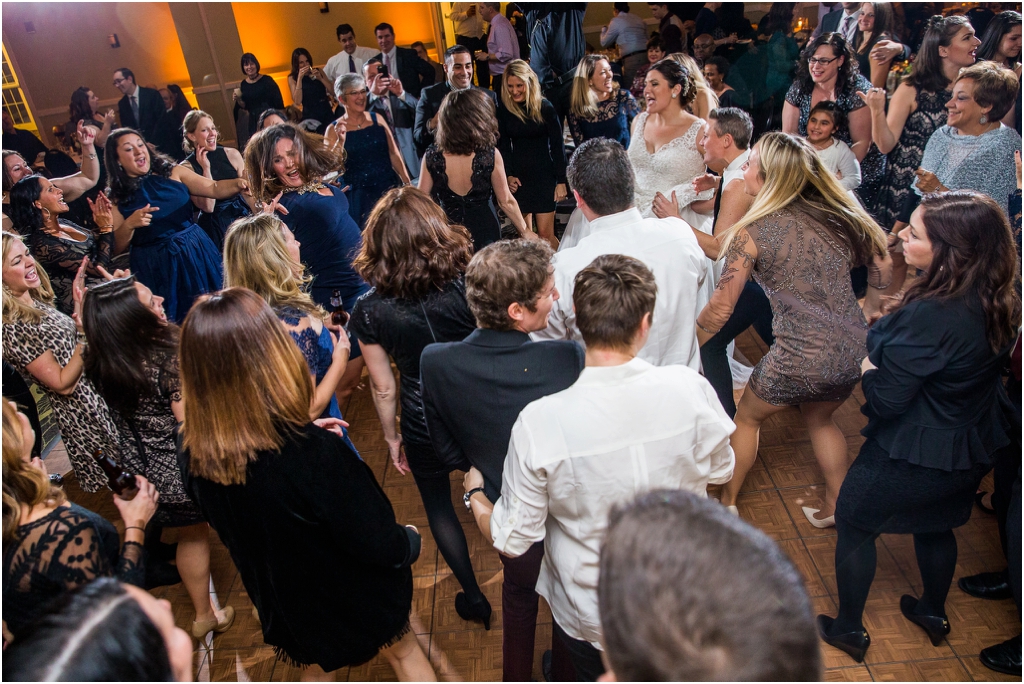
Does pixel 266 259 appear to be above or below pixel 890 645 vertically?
above

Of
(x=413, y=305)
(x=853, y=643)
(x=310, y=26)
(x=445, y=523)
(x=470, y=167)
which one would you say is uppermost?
(x=310, y=26)

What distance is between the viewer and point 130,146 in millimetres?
3336

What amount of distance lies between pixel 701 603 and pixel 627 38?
3137 mm

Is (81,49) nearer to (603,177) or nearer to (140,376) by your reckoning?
(140,376)

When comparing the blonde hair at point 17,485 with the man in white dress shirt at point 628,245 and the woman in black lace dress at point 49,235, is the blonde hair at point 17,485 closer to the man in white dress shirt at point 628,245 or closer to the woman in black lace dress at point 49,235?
the man in white dress shirt at point 628,245

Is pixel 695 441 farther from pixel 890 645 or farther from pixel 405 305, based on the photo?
pixel 890 645

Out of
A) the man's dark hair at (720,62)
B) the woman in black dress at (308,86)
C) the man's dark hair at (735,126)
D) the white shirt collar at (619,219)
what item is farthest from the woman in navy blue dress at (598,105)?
the woman in black dress at (308,86)

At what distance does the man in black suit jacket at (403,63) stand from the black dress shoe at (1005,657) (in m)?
3.18

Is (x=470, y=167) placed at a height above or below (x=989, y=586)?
above

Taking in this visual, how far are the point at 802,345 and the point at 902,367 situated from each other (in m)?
0.41

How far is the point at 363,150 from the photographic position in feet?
12.6

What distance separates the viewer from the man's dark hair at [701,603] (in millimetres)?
679

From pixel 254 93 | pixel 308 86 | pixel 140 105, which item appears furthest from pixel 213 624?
pixel 140 105

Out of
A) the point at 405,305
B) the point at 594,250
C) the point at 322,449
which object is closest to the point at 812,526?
the point at 594,250
